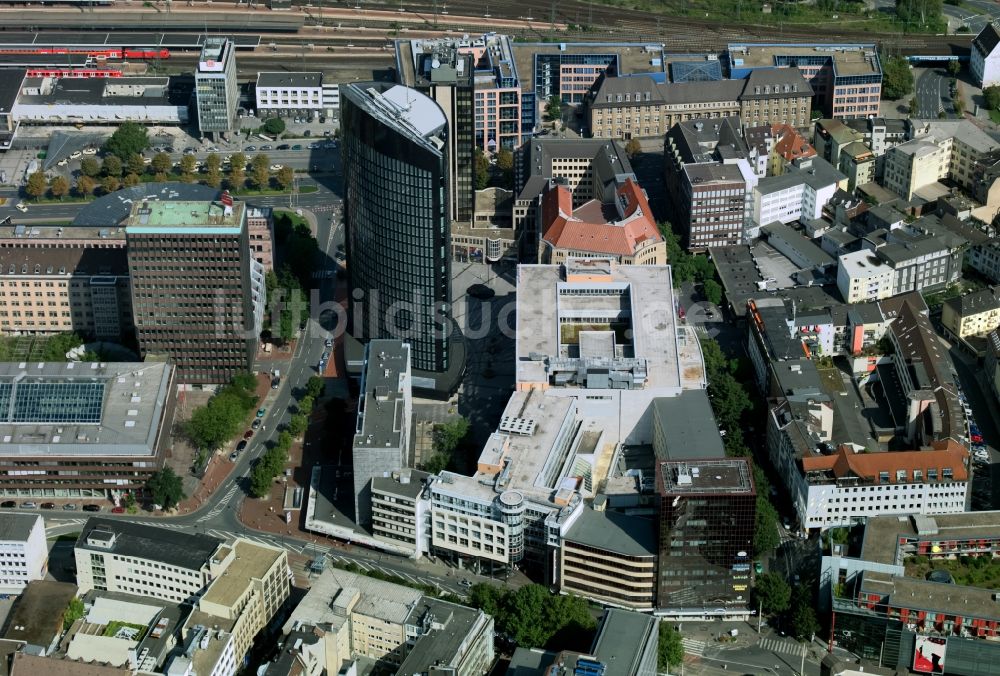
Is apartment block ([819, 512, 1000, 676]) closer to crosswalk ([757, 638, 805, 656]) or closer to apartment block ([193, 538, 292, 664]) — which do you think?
crosswalk ([757, 638, 805, 656])

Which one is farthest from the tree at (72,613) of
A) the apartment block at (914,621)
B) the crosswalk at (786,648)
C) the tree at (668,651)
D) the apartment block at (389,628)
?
the apartment block at (914,621)

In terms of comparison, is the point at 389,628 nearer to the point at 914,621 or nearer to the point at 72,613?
the point at 72,613

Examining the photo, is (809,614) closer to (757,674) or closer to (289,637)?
(757,674)

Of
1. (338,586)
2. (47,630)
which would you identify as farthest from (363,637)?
(47,630)

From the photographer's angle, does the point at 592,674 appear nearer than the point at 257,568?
Yes

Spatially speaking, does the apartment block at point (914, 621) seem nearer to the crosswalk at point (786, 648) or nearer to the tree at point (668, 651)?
the crosswalk at point (786, 648)

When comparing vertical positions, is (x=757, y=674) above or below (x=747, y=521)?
below

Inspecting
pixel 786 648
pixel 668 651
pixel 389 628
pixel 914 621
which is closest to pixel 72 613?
pixel 389 628
